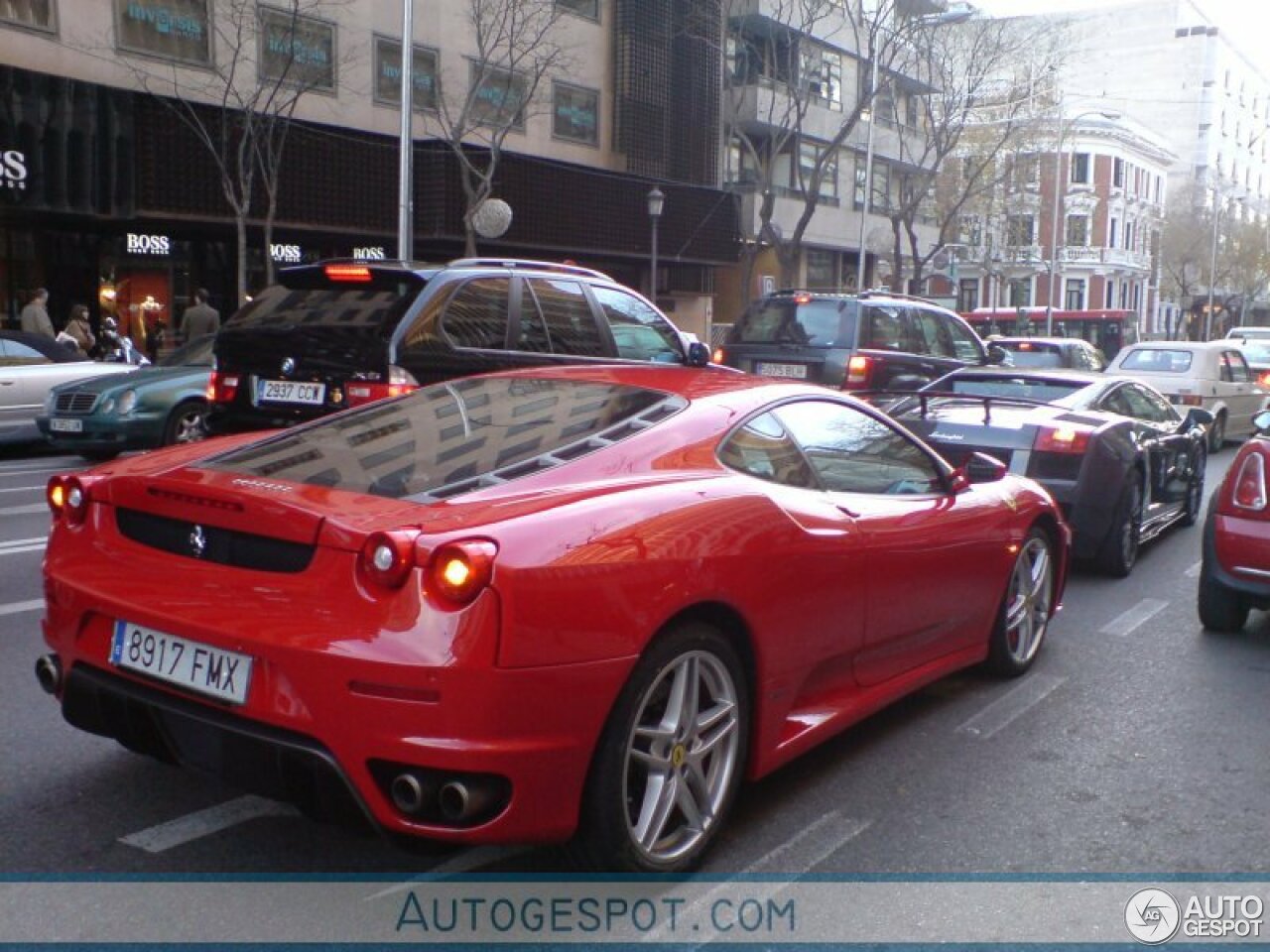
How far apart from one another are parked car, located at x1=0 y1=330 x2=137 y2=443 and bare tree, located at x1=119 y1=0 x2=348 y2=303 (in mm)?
6008

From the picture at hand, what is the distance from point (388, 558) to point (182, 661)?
2.19ft

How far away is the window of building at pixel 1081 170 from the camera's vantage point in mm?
66500

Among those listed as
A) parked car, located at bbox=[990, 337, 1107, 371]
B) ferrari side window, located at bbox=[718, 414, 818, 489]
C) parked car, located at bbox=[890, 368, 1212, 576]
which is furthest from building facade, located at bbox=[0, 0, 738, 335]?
ferrari side window, located at bbox=[718, 414, 818, 489]

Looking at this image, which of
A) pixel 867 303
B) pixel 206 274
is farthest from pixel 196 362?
pixel 206 274

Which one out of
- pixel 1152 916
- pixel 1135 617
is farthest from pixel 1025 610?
pixel 1152 916

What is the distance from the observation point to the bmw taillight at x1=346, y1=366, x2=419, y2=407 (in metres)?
7.94

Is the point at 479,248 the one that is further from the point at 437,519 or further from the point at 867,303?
the point at 437,519

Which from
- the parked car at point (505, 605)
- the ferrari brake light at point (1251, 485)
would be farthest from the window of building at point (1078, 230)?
the parked car at point (505, 605)

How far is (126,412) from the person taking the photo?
12.2m

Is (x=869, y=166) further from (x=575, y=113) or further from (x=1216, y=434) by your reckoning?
(x=1216, y=434)

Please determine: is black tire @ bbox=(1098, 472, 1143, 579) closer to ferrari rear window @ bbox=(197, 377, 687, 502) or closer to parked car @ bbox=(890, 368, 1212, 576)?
parked car @ bbox=(890, 368, 1212, 576)

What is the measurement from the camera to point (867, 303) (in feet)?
43.5

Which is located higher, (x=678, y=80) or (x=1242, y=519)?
(x=678, y=80)

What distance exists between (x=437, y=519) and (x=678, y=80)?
28.6 m
